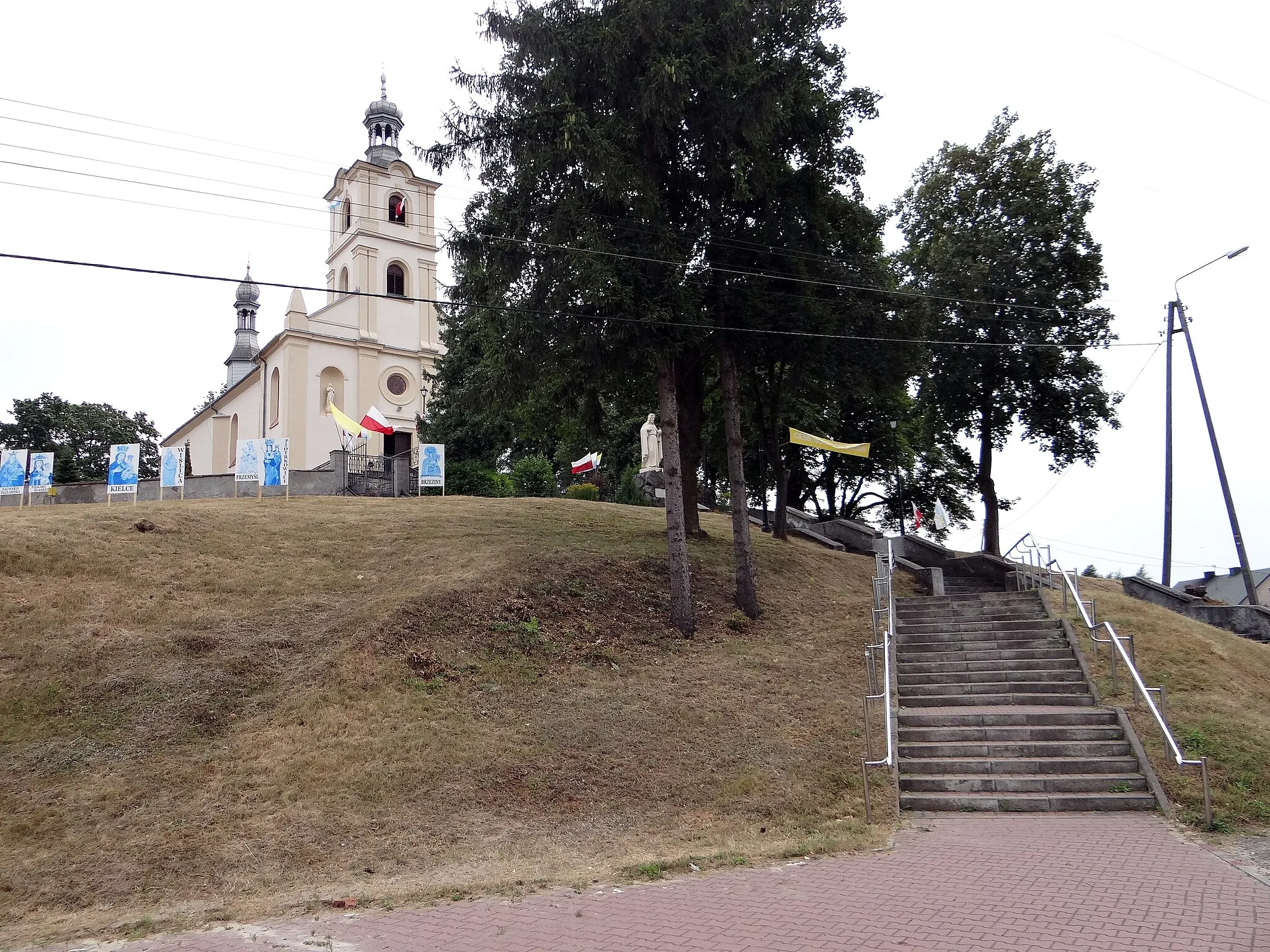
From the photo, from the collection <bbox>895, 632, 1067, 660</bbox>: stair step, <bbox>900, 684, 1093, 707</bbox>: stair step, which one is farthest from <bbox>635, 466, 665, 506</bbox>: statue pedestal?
<bbox>900, 684, 1093, 707</bbox>: stair step

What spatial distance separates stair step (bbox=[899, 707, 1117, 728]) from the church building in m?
30.3

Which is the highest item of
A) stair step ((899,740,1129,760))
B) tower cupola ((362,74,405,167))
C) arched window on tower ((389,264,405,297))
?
tower cupola ((362,74,405,167))

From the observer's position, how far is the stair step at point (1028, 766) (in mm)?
10484

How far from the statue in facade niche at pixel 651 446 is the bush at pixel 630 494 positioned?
728 mm

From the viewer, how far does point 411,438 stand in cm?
4156

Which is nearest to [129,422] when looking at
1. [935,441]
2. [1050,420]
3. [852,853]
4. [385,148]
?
[385,148]

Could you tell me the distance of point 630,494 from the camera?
31.3 metres

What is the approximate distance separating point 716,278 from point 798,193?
2529mm

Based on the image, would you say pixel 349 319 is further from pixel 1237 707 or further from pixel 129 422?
pixel 1237 707

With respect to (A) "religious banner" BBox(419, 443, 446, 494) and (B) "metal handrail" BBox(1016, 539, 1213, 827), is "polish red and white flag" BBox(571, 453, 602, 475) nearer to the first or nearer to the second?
(A) "religious banner" BBox(419, 443, 446, 494)

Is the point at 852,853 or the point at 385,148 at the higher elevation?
the point at 385,148

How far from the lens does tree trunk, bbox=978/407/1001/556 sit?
1004 inches

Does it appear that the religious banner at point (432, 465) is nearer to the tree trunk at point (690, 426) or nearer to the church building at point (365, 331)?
the tree trunk at point (690, 426)

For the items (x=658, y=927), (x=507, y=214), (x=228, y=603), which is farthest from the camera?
(x=507, y=214)
